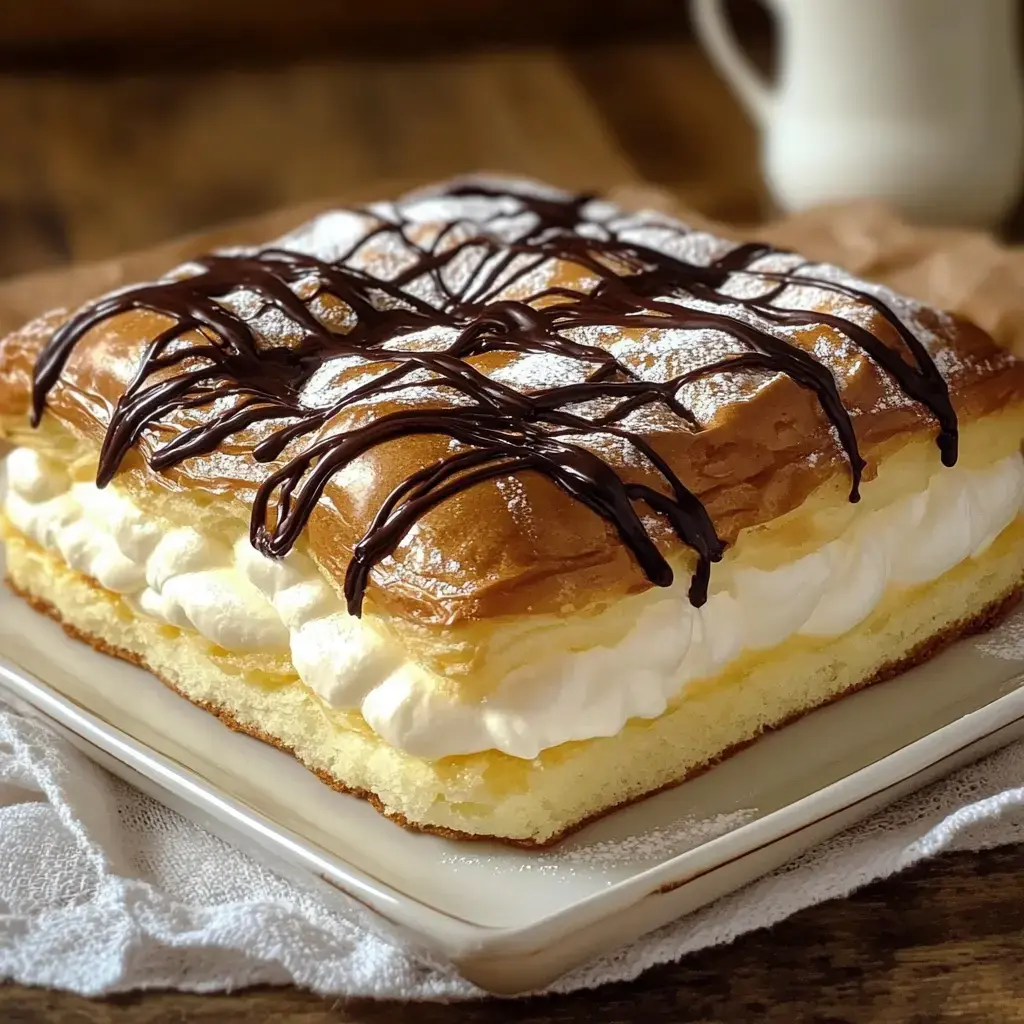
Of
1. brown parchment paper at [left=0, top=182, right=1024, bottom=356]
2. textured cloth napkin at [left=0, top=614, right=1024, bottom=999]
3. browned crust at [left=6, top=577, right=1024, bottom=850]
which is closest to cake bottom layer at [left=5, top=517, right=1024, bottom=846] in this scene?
browned crust at [left=6, top=577, right=1024, bottom=850]

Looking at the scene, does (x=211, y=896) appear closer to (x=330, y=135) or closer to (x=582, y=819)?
(x=582, y=819)

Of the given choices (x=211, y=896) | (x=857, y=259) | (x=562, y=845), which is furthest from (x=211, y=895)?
(x=857, y=259)

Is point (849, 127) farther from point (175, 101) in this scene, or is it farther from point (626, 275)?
point (175, 101)

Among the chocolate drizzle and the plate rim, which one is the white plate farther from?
the chocolate drizzle

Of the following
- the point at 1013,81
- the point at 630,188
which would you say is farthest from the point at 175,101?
the point at 1013,81

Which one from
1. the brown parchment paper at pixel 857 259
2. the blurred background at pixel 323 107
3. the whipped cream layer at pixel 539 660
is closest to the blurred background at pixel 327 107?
the blurred background at pixel 323 107
